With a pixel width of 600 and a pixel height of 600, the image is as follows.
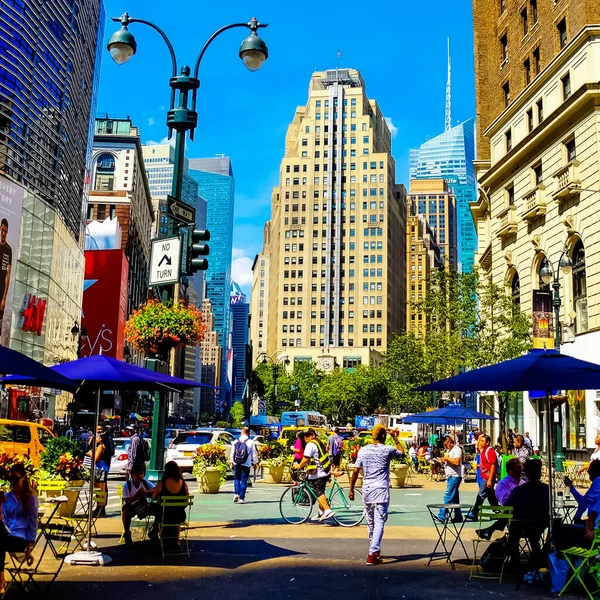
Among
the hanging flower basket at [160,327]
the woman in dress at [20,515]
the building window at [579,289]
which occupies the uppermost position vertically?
the building window at [579,289]

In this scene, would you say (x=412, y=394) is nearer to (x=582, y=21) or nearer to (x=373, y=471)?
(x=582, y=21)

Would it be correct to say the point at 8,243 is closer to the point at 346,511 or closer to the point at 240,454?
the point at 240,454

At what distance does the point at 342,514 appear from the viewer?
51.4 ft

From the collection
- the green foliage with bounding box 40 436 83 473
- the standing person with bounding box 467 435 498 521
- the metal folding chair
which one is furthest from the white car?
A: the metal folding chair

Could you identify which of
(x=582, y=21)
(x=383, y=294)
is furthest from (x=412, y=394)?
(x=383, y=294)

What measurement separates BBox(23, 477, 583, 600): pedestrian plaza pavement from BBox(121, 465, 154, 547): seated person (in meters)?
0.34

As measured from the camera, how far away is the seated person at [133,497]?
11445 mm

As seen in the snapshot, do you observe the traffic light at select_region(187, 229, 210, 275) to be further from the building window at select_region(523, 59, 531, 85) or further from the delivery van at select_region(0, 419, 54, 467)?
the building window at select_region(523, 59, 531, 85)

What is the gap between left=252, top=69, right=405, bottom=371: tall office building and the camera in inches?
5576

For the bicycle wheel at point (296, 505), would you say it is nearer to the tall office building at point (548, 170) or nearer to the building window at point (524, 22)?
the tall office building at point (548, 170)

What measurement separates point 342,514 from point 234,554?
5250 millimetres

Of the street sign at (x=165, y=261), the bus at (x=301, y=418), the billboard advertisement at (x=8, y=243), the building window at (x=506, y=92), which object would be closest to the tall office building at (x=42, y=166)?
the billboard advertisement at (x=8, y=243)

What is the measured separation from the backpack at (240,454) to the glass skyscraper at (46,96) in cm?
4345

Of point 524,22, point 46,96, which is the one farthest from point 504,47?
point 46,96
